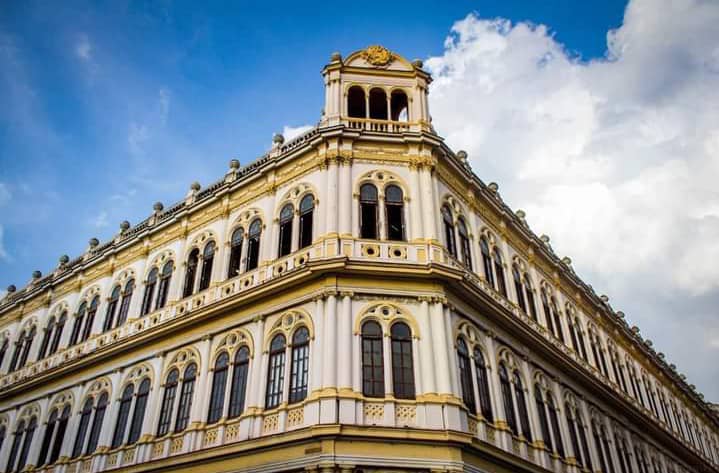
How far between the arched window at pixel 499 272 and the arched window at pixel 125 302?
14.9m

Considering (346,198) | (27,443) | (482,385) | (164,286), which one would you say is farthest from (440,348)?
(27,443)

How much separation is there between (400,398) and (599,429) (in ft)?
42.9

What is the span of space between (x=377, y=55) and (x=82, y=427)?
59.2 feet

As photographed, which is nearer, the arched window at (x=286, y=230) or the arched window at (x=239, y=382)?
the arched window at (x=239, y=382)

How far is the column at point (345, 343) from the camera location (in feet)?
51.7

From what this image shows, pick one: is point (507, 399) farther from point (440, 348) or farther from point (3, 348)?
point (3, 348)

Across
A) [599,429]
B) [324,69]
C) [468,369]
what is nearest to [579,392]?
[599,429]

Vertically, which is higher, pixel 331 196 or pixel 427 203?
pixel 331 196

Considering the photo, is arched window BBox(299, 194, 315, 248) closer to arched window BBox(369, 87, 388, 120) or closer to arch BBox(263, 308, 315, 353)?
arch BBox(263, 308, 315, 353)

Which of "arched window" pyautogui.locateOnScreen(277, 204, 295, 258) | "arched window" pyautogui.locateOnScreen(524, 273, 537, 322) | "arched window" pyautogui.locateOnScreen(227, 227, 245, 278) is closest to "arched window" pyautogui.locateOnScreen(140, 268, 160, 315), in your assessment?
"arched window" pyautogui.locateOnScreen(227, 227, 245, 278)

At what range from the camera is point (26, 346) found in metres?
28.8

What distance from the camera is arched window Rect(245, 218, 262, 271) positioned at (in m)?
20.7

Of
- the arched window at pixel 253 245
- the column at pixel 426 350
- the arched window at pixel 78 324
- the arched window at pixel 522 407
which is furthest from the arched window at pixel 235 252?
the arched window at pixel 522 407

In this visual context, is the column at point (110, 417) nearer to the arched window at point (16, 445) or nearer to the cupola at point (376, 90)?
the arched window at point (16, 445)
